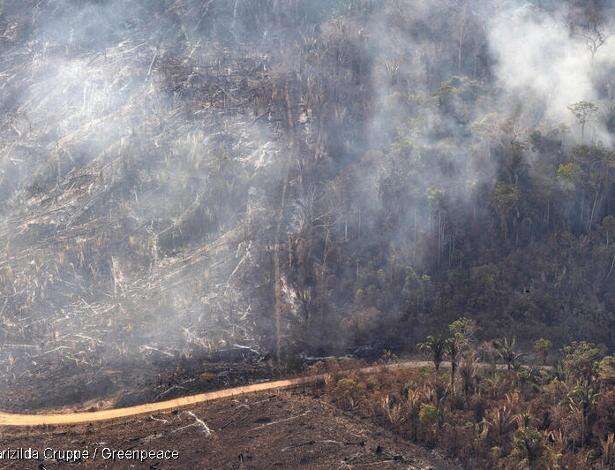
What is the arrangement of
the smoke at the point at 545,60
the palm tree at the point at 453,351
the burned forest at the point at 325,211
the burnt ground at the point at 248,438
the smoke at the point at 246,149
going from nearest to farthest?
the burnt ground at the point at 248,438, the palm tree at the point at 453,351, the burned forest at the point at 325,211, the smoke at the point at 246,149, the smoke at the point at 545,60

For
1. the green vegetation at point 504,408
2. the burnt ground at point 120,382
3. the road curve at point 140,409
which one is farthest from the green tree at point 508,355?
the burnt ground at point 120,382

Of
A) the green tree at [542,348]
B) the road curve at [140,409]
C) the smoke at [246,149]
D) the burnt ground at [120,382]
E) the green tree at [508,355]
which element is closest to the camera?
the road curve at [140,409]

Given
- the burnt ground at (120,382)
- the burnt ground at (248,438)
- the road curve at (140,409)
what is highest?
the burnt ground at (120,382)

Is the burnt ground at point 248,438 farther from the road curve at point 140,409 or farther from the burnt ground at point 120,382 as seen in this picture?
the burnt ground at point 120,382

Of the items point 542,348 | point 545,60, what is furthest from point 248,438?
point 545,60

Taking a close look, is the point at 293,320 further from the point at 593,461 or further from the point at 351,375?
the point at 593,461
